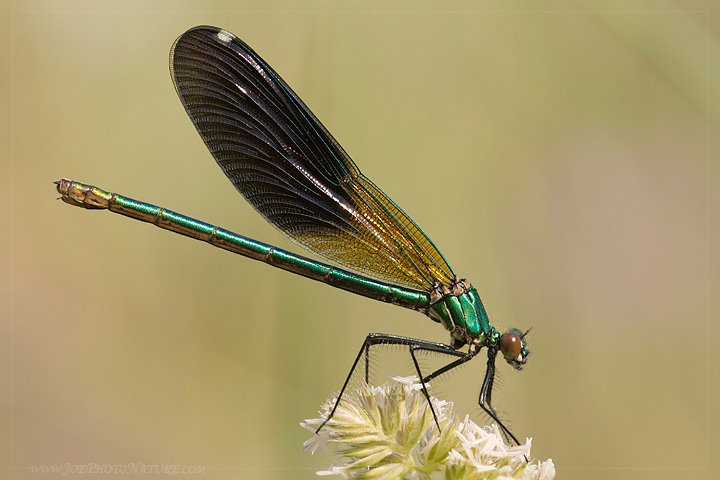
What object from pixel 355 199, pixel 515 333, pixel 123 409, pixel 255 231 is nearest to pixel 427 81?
pixel 255 231

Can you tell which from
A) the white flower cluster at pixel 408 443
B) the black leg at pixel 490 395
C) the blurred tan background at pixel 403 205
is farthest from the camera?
the blurred tan background at pixel 403 205

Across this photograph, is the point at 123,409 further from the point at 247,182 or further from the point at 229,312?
the point at 247,182

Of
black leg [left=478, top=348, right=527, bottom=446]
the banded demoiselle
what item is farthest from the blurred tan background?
black leg [left=478, top=348, right=527, bottom=446]

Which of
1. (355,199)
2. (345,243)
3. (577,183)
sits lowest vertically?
(345,243)

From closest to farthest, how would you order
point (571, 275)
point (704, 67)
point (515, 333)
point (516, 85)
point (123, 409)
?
point (515, 333) → point (704, 67) → point (123, 409) → point (571, 275) → point (516, 85)

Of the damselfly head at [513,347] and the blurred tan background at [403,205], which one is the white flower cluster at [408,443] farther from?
the blurred tan background at [403,205]

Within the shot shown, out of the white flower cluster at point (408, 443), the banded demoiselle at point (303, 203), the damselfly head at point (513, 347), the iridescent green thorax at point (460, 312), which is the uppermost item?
the banded demoiselle at point (303, 203)

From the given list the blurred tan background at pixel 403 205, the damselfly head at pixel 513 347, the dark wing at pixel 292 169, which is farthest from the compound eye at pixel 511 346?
the blurred tan background at pixel 403 205
